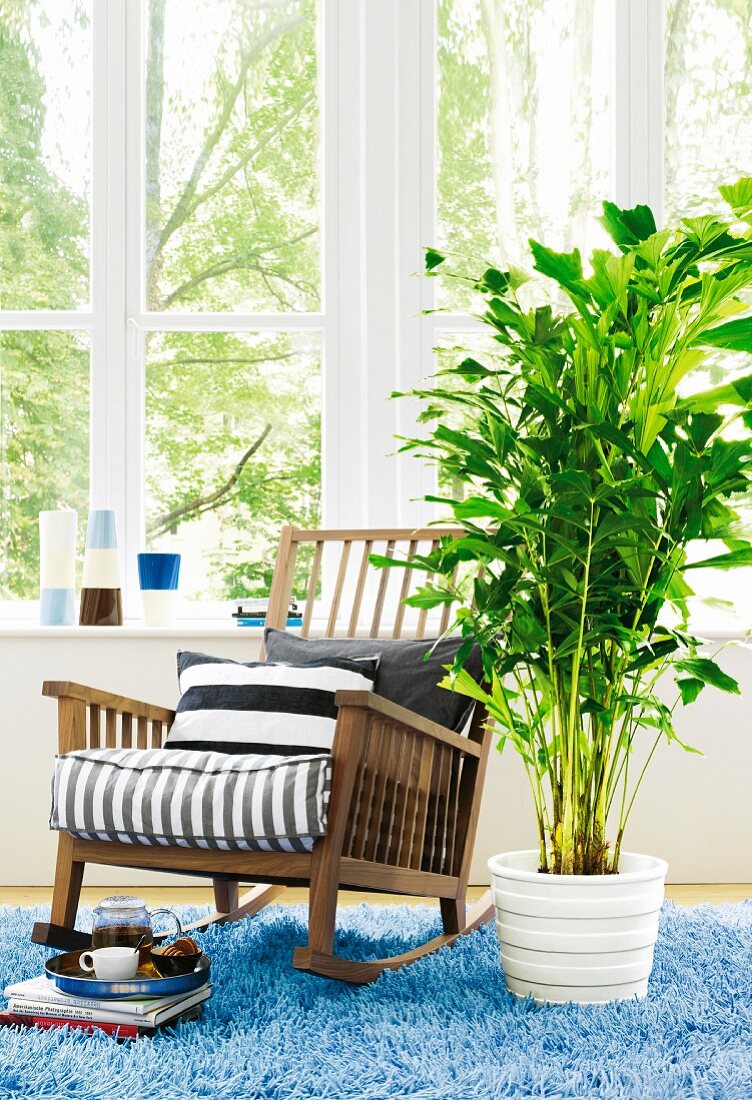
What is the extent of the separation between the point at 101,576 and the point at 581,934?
1.68 m

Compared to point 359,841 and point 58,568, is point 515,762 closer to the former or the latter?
point 359,841

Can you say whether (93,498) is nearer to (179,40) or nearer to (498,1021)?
(179,40)

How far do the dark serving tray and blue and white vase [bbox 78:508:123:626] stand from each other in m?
1.35

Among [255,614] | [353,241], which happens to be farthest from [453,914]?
[353,241]

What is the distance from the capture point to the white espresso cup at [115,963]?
1592mm

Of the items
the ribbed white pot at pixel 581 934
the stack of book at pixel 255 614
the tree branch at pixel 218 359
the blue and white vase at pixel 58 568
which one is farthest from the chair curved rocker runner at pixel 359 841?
the tree branch at pixel 218 359

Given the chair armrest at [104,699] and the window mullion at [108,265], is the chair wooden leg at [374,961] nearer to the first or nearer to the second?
the chair armrest at [104,699]

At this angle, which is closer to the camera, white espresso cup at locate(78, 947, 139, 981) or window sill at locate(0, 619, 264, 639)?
white espresso cup at locate(78, 947, 139, 981)

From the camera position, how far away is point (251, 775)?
66.6 inches

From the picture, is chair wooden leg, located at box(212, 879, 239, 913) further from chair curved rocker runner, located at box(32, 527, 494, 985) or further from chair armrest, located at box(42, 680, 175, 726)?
chair armrest, located at box(42, 680, 175, 726)

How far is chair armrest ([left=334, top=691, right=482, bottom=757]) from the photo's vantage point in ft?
5.42

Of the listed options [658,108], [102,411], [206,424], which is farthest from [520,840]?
[658,108]

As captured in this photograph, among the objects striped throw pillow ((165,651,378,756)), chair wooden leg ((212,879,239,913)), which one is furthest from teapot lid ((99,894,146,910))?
chair wooden leg ((212,879,239,913))

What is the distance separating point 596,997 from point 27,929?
3.80ft
